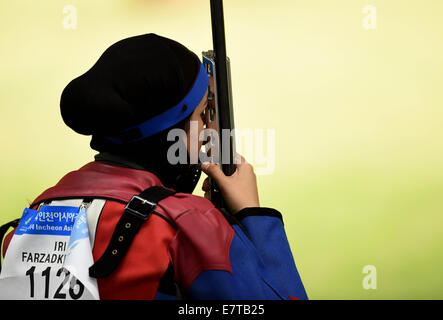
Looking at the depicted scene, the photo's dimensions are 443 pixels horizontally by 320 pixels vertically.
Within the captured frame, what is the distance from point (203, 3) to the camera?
2.05m

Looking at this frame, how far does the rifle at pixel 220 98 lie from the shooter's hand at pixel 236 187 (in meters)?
0.03

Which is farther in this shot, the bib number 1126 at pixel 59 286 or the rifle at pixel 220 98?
the rifle at pixel 220 98

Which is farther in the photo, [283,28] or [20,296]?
[283,28]

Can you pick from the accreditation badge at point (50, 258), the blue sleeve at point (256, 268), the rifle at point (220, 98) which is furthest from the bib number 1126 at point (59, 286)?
the rifle at point (220, 98)

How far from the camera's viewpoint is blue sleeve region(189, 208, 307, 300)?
59 centimetres

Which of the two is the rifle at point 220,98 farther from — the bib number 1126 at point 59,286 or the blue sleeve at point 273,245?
the bib number 1126 at point 59,286

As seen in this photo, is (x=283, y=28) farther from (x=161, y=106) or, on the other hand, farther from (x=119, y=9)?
(x=161, y=106)

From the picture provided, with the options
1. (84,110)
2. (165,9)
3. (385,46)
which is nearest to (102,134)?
(84,110)

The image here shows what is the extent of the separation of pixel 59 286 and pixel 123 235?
0.09 m

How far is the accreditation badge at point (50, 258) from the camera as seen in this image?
602mm

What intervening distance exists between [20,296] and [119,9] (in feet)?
5.15

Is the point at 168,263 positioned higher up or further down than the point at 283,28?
further down

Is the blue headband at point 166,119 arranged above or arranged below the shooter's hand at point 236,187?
above

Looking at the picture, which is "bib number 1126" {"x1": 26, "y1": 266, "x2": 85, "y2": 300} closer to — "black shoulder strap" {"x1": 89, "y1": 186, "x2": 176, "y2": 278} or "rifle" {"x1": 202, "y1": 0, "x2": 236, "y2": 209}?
"black shoulder strap" {"x1": 89, "y1": 186, "x2": 176, "y2": 278}
